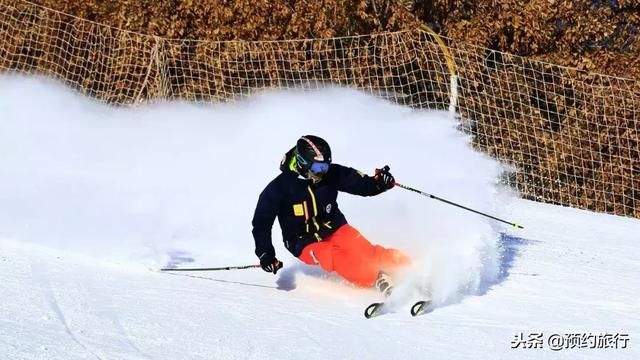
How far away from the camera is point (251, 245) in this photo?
28.6 ft

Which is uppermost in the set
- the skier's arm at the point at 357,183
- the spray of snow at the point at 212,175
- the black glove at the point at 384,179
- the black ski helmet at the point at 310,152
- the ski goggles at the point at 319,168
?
the black ski helmet at the point at 310,152

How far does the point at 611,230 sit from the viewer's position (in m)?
10.3

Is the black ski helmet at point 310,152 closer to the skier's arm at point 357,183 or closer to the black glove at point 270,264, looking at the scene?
the skier's arm at point 357,183

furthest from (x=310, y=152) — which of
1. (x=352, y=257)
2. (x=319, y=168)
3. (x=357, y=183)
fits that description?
(x=352, y=257)

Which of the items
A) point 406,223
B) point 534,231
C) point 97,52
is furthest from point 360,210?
point 97,52

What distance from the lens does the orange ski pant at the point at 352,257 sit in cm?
707

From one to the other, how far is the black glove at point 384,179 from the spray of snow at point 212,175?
1.73 feet

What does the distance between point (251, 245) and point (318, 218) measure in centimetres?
139

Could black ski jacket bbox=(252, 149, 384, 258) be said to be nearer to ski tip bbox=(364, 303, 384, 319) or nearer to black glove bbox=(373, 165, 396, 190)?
black glove bbox=(373, 165, 396, 190)

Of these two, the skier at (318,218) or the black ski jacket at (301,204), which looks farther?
the black ski jacket at (301,204)

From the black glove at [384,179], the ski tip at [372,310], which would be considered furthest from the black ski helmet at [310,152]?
the ski tip at [372,310]

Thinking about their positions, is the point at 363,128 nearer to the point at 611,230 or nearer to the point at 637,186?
the point at 611,230

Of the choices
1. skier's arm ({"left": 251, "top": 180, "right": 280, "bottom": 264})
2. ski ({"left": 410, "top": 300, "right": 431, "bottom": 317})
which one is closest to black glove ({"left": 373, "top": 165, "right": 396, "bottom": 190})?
skier's arm ({"left": 251, "top": 180, "right": 280, "bottom": 264})

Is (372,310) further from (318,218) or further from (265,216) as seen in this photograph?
(265,216)
